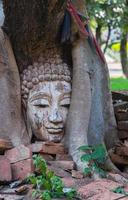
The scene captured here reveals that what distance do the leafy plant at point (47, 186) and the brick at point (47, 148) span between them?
65cm

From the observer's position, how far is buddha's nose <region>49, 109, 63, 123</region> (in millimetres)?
4719

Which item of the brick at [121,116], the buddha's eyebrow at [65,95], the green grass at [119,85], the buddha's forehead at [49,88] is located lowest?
the brick at [121,116]

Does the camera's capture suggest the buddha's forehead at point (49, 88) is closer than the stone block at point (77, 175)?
No

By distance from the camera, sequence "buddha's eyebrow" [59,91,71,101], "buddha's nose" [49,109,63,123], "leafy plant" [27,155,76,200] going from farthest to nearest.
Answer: "buddha's eyebrow" [59,91,71,101] < "buddha's nose" [49,109,63,123] < "leafy plant" [27,155,76,200]

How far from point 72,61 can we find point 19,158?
1.29m

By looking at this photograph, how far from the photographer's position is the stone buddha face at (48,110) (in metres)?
4.77

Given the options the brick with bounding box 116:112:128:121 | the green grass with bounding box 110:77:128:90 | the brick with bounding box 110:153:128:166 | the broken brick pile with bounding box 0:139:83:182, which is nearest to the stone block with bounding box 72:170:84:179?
the broken brick pile with bounding box 0:139:83:182

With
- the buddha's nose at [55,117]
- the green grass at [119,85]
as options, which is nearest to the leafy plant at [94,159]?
the buddha's nose at [55,117]

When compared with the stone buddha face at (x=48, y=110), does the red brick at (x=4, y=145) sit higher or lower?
lower

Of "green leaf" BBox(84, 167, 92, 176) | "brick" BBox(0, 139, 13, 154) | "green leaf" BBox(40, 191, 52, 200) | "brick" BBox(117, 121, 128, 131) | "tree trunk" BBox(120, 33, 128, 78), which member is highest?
"tree trunk" BBox(120, 33, 128, 78)

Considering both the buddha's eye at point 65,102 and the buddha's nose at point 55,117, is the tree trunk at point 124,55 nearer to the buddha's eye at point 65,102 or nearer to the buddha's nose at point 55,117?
the buddha's eye at point 65,102

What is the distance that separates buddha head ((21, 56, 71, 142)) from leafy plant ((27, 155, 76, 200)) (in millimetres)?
857

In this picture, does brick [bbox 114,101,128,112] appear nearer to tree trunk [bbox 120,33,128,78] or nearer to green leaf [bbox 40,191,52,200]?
green leaf [bbox 40,191,52,200]

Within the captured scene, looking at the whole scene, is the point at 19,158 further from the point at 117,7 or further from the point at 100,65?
the point at 117,7
